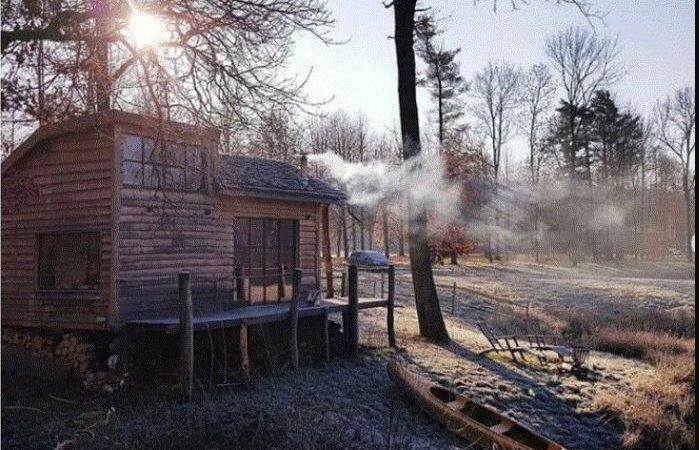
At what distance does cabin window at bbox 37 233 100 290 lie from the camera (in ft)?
33.3

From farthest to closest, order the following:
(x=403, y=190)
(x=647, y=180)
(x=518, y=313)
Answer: (x=647, y=180) → (x=403, y=190) → (x=518, y=313)

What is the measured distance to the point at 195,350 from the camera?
10539 mm

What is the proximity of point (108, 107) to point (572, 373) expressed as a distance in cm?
913

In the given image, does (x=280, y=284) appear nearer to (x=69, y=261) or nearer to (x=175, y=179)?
(x=175, y=179)

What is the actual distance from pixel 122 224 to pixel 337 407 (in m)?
4.46

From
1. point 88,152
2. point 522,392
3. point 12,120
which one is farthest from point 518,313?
point 12,120

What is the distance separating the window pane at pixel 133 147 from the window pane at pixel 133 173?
0.10 metres

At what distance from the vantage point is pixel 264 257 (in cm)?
1253

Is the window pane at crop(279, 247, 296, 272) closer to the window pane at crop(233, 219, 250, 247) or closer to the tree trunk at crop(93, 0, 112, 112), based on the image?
the window pane at crop(233, 219, 250, 247)

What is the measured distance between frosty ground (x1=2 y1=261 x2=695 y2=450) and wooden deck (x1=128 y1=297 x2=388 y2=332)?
939 millimetres

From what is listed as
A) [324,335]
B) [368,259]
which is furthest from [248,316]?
[368,259]

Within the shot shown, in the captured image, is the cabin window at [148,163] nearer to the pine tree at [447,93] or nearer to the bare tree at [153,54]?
the bare tree at [153,54]

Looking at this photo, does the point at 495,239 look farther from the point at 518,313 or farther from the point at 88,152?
the point at 88,152

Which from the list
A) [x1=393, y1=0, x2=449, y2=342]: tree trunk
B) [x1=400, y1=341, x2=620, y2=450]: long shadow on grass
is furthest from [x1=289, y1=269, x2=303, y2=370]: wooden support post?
[x1=393, y1=0, x2=449, y2=342]: tree trunk
